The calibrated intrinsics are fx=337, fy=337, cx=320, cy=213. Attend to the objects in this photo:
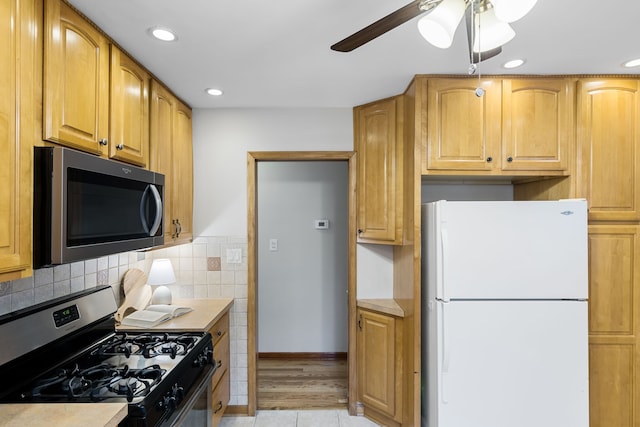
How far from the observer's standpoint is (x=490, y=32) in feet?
3.73

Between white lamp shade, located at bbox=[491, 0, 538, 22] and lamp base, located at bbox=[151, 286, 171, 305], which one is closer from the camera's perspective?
white lamp shade, located at bbox=[491, 0, 538, 22]

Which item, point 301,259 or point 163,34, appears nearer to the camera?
point 163,34

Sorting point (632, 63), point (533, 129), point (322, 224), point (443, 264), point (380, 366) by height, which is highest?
point (632, 63)

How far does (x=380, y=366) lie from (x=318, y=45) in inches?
84.9

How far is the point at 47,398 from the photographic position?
1.21m

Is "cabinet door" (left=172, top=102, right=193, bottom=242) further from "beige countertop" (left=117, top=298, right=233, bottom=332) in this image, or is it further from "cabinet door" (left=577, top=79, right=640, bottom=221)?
"cabinet door" (left=577, top=79, right=640, bottom=221)

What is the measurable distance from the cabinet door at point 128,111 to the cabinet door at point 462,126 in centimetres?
168

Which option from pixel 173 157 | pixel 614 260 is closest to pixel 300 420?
pixel 173 157

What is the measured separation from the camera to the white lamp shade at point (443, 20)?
102 centimetres

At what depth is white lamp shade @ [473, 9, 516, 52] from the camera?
1113mm

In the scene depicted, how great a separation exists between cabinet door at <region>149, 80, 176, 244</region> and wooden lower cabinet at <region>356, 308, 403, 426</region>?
1.57 meters

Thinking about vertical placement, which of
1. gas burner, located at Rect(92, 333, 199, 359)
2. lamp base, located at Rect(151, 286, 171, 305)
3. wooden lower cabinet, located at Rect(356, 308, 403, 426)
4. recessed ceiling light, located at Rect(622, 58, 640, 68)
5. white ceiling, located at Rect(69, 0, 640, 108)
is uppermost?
white ceiling, located at Rect(69, 0, 640, 108)

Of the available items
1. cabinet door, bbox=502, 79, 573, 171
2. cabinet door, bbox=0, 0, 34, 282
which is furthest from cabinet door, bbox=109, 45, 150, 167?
cabinet door, bbox=502, 79, 573, 171

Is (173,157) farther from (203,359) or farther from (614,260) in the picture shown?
(614,260)
